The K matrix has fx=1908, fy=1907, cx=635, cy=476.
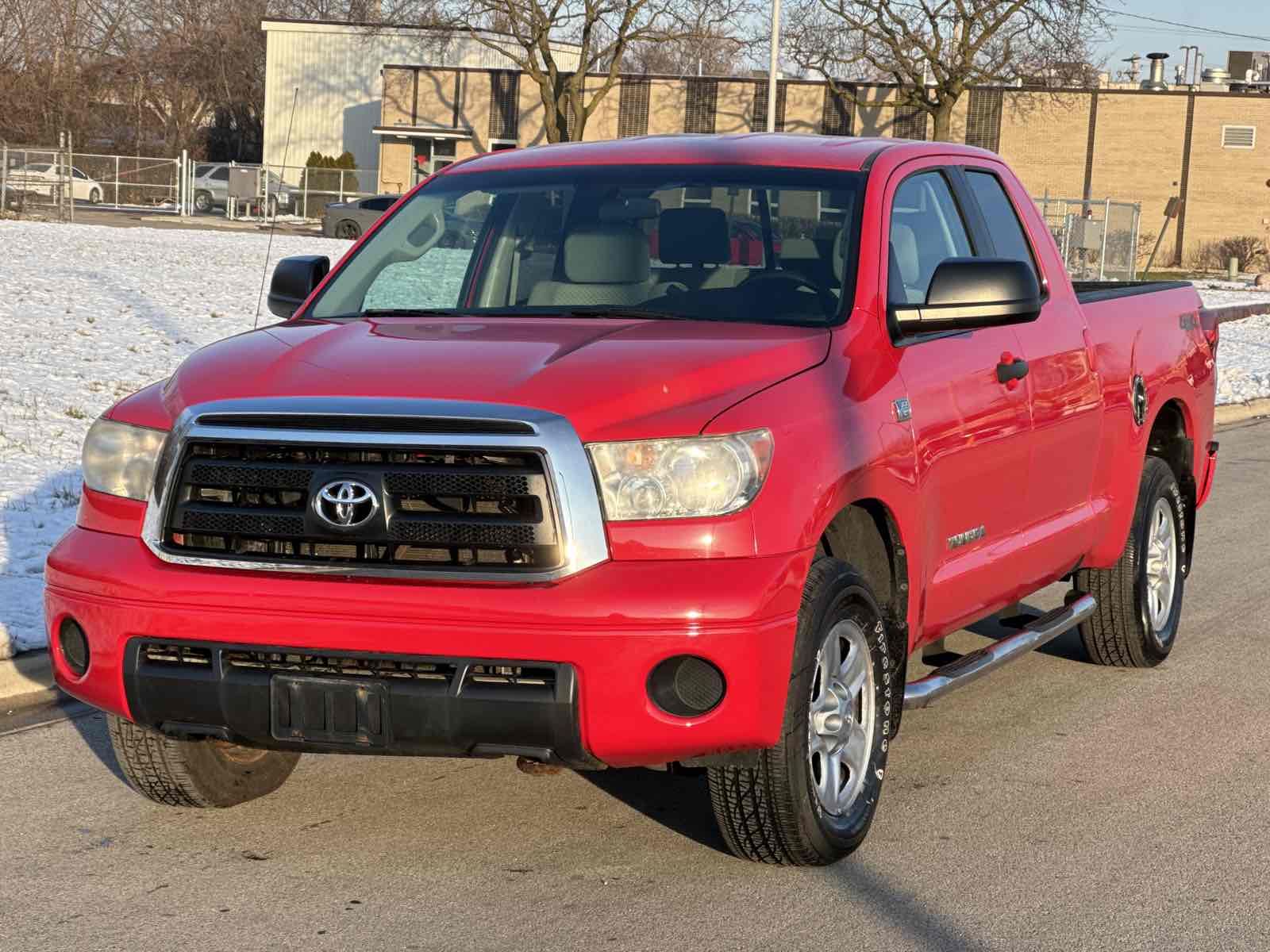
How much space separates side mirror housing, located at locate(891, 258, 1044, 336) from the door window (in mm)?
113

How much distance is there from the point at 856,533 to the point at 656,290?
41.1 inches

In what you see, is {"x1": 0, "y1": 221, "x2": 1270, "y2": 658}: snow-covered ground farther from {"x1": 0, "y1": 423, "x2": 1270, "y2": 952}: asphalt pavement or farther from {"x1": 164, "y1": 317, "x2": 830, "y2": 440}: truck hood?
{"x1": 164, "y1": 317, "x2": 830, "y2": 440}: truck hood

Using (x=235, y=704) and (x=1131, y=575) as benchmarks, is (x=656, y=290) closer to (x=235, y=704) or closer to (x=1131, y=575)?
(x=235, y=704)

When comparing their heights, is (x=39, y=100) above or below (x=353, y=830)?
above

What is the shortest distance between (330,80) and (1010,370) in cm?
7078

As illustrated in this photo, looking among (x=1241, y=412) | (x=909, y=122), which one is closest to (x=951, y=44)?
(x=909, y=122)

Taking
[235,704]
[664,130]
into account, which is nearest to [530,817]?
[235,704]

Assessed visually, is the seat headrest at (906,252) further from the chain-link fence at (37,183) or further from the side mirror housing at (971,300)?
the chain-link fence at (37,183)

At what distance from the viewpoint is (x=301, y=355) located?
5.03 metres

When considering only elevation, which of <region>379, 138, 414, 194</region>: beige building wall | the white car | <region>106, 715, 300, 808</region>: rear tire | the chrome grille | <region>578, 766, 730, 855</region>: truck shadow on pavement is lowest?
<region>578, 766, 730, 855</region>: truck shadow on pavement

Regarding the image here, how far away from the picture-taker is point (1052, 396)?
6.38 metres

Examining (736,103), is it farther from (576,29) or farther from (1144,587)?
(1144,587)

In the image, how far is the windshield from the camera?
222 inches

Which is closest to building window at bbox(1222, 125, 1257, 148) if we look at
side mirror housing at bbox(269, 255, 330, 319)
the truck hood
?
side mirror housing at bbox(269, 255, 330, 319)
